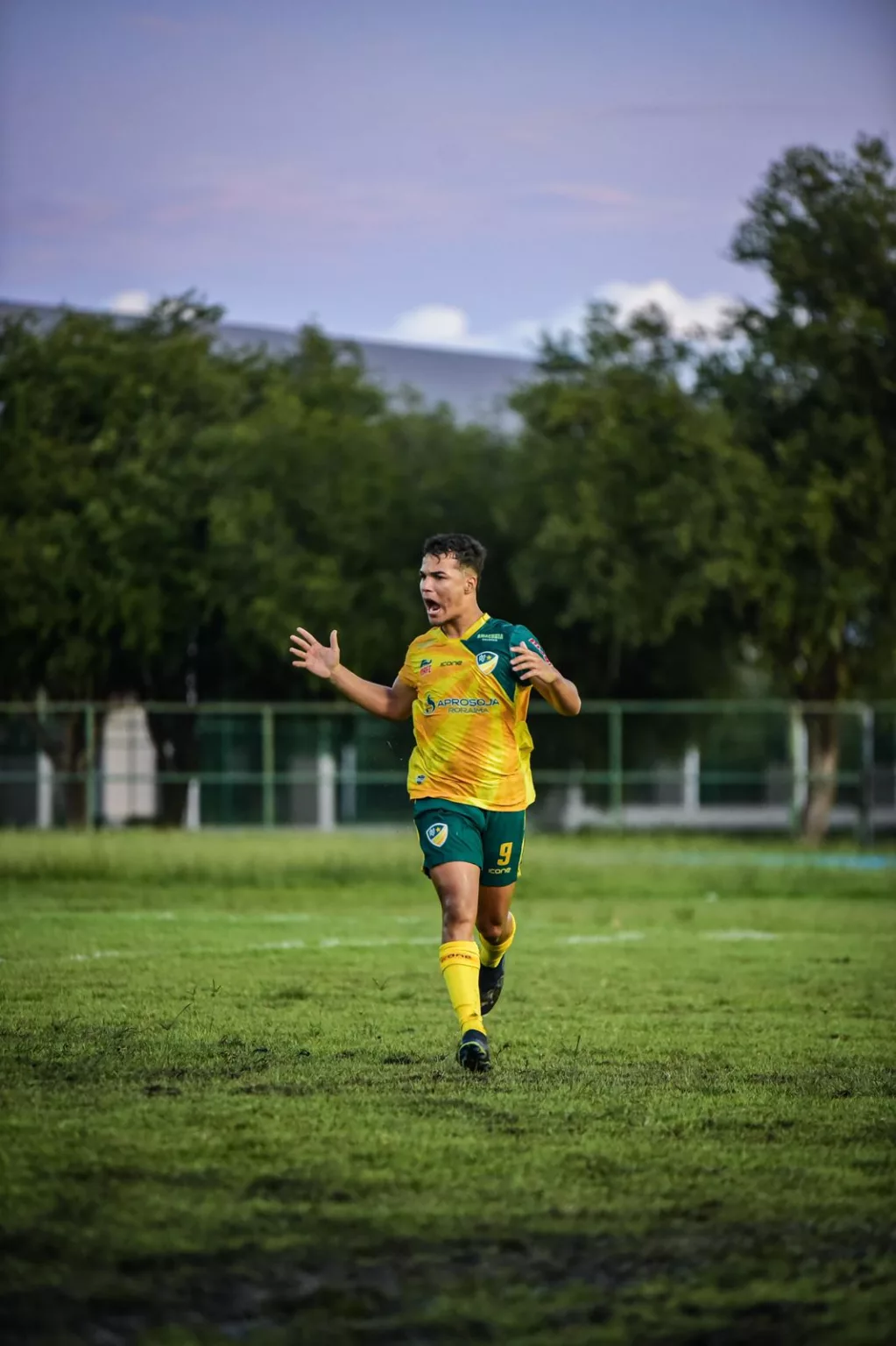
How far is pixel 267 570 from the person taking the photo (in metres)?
40.7

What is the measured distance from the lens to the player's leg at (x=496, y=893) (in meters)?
9.20

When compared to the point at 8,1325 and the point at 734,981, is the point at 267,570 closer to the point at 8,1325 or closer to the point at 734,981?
the point at 734,981

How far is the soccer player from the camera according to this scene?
29.3 ft

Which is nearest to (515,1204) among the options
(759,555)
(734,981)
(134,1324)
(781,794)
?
(134,1324)

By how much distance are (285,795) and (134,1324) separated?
36218mm

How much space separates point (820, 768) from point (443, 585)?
96.8 feet

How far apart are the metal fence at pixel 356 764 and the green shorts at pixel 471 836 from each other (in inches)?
1110

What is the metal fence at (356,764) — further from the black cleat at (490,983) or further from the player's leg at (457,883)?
the player's leg at (457,883)

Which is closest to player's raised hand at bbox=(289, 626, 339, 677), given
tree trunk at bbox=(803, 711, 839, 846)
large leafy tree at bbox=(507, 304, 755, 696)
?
large leafy tree at bbox=(507, 304, 755, 696)

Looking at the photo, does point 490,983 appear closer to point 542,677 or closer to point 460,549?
point 542,677

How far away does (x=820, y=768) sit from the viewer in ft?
124

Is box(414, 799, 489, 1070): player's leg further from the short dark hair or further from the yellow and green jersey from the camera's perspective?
the short dark hair

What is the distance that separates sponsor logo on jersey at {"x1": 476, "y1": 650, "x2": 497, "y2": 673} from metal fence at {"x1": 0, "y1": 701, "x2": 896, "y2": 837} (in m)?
28.4

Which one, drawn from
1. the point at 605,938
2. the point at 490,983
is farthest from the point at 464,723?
the point at 605,938
